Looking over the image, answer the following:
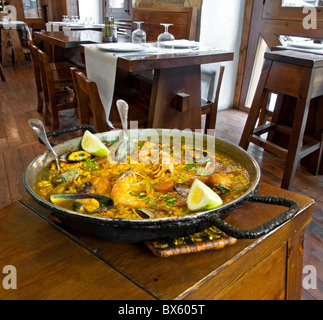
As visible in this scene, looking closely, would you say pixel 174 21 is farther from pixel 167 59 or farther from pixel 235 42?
pixel 167 59

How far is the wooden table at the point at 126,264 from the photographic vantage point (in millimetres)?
626

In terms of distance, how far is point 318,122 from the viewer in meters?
2.31

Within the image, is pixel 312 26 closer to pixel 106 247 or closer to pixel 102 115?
pixel 102 115

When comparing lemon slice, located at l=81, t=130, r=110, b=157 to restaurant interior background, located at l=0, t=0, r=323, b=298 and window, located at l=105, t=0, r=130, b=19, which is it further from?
window, located at l=105, t=0, r=130, b=19

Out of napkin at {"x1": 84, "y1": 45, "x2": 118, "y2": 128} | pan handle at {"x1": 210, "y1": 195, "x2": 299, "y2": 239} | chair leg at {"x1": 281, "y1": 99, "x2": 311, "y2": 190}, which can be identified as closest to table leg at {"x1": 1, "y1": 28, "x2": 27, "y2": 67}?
napkin at {"x1": 84, "y1": 45, "x2": 118, "y2": 128}

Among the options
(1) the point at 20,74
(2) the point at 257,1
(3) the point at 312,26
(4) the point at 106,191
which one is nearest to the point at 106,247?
(4) the point at 106,191

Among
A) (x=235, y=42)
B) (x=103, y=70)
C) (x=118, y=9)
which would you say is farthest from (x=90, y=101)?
(x=118, y=9)

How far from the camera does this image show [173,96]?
2.10 metres

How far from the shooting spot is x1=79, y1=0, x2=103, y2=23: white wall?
671 cm

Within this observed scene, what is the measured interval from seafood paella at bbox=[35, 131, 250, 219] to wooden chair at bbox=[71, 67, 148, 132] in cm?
86

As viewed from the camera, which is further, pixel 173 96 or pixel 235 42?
pixel 235 42

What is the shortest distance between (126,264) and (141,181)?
10.3 inches

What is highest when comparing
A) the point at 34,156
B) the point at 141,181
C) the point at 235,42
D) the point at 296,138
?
the point at 235,42

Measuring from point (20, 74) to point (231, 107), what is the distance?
420cm
